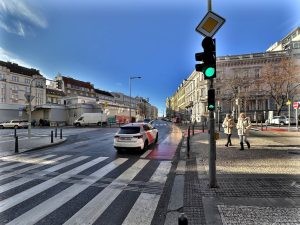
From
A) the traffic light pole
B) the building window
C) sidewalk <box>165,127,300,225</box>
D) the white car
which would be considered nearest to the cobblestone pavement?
sidewalk <box>165,127,300,225</box>

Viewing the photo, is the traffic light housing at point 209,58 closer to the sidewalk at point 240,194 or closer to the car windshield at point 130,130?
the sidewalk at point 240,194

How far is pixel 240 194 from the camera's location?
4.93 m

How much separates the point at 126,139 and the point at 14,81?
64.1 m

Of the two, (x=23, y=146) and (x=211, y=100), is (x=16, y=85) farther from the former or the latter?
(x=211, y=100)

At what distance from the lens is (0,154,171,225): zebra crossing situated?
410 cm

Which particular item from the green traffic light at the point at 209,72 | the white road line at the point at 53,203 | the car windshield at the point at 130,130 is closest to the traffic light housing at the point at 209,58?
the green traffic light at the point at 209,72

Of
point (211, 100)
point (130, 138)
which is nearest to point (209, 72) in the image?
point (211, 100)

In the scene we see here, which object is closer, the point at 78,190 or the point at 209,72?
the point at 209,72

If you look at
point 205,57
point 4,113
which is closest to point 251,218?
point 205,57

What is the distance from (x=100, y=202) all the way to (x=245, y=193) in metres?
3.27

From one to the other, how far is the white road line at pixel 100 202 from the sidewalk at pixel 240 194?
134 centimetres

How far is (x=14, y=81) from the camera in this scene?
6212 centimetres

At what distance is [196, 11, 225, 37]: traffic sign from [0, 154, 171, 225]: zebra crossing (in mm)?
4169

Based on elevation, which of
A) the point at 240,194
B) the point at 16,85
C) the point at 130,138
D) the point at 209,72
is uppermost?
the point at 16,85
